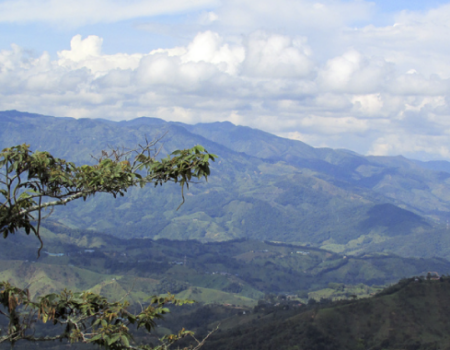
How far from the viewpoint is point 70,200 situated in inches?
570

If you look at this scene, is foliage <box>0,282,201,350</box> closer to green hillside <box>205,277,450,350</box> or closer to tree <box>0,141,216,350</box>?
tree <box>0,141,216,350</box>

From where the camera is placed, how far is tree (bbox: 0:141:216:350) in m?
13.3

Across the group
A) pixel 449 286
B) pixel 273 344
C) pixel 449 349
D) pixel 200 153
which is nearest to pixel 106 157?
pixel 200 153

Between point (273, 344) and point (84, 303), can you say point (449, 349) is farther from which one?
point (84, 303)

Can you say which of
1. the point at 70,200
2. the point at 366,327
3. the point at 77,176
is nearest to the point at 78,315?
the point at 70,200

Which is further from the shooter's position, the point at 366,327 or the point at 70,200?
the point at 366,327

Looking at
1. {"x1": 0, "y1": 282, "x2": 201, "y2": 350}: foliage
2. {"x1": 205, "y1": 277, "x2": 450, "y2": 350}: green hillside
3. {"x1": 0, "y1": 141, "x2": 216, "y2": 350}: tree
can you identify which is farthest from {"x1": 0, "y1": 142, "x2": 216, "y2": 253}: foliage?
{"x1": 205, "y1": 277, "x2": 450, "y2": 350}: green hillside

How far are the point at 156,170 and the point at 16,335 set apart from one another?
611cm

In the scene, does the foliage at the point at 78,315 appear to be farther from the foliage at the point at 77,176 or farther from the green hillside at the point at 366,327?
the green hillside at the point at 366,327

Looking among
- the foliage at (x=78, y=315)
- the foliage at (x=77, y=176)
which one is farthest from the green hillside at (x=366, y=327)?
the foliage at (x=77, y=176)

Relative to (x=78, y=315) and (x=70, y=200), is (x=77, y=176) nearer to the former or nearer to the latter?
(x=70, y=200)

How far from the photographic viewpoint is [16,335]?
13758 mm

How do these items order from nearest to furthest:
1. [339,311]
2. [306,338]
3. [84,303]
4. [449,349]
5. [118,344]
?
[118,344] < [84,303] < [449,349] < [306,338] < [339,311]

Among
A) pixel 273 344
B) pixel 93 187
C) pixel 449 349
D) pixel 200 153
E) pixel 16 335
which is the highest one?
pixel 200 153
